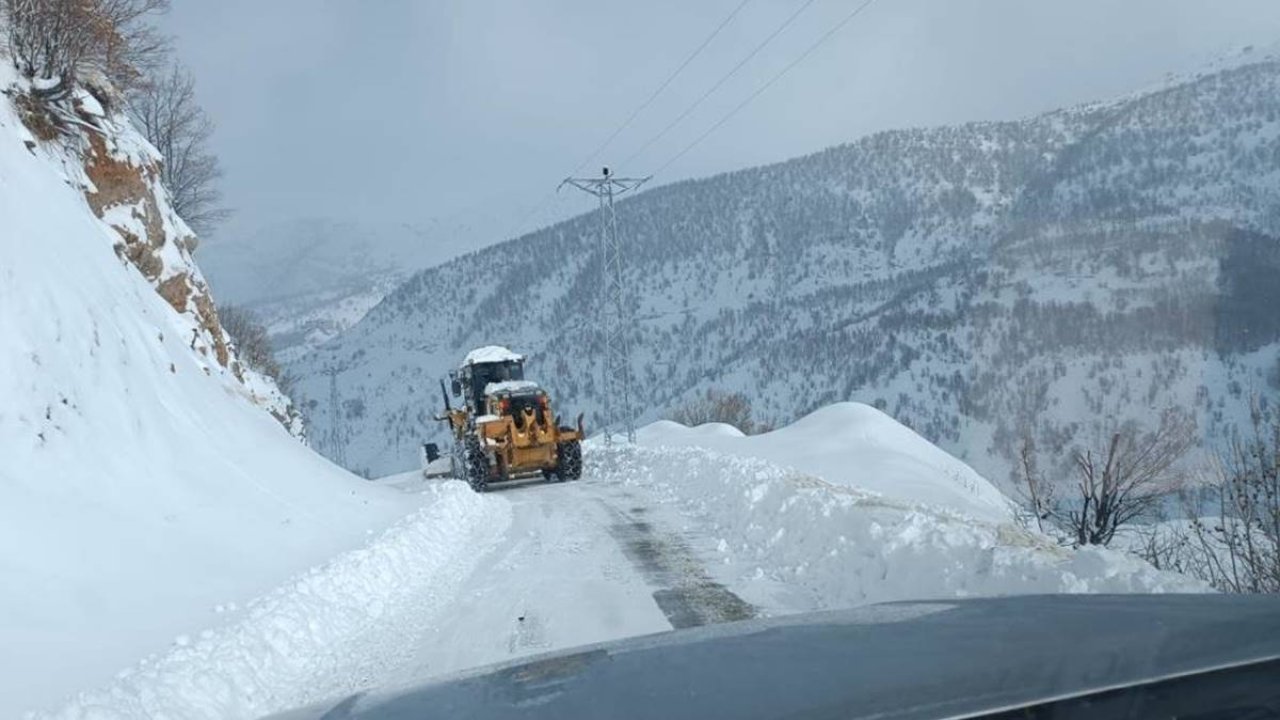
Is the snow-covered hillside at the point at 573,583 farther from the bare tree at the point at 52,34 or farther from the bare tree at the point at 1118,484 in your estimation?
the bare tree at the point at 52,34

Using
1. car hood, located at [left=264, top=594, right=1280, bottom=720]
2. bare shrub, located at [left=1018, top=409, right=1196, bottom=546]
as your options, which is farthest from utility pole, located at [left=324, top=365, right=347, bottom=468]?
car hood, located at [left=264, top=594, right=1280, bottom=720]

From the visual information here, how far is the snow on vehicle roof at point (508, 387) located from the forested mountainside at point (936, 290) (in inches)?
505

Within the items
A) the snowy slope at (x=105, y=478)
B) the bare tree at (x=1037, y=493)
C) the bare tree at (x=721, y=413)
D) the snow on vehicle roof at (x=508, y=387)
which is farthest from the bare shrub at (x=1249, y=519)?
the bare tree at (x=721, y=413)

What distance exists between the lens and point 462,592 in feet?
33.7

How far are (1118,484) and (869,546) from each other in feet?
26.1

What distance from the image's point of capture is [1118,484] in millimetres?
15445

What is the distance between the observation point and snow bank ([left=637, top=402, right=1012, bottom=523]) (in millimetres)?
19188

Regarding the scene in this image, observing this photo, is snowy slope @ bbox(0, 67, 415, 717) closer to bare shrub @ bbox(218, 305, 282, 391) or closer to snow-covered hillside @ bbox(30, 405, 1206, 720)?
snow-covered hillside @ bbox(30, 405, 1206, 720)

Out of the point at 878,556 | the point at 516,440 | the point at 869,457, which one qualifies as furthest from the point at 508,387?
the point at 878,556

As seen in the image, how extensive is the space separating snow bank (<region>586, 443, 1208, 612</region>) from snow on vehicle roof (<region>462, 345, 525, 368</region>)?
1618cm

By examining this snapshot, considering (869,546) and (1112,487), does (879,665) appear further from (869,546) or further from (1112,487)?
(1112,487)

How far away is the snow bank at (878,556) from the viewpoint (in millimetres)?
6816

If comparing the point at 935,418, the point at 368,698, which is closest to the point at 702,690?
the point at 368,698

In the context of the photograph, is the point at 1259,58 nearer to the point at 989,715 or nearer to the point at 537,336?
the point at 537,336
